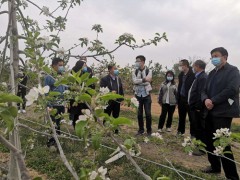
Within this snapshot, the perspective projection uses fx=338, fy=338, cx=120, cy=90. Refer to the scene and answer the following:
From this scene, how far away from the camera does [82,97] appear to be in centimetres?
133

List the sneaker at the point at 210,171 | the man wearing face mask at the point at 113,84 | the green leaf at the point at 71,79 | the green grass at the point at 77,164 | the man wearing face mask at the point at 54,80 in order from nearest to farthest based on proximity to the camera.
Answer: the green leaf at the point at 71,79 → the man wearing face mask at the point at 54,80 → the green grass at the point at 77,164 → the sneaker at the point at 210,171 → the man wearing face mask at the point at 113,84

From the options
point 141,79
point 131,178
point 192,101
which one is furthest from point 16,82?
point 141,79

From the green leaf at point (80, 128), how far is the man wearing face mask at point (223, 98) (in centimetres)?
315

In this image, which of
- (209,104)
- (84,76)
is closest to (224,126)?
(209,104)

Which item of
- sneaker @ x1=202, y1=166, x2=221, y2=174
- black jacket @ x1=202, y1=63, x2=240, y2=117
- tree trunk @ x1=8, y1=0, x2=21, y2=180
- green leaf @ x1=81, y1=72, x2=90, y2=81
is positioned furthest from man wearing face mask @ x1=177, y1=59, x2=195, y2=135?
green leaf @ x1=81, y1=72, x2=90, y2=81

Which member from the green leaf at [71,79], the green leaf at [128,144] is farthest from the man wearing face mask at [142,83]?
the green leaf at [71,79]

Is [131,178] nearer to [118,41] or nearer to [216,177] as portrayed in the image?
[216,177]

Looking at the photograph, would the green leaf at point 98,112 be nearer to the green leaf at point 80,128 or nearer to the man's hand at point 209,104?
the green leaf at point 80,128

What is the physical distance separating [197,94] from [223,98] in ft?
5.54

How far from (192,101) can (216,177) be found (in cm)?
161

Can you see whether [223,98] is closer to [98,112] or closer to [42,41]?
[42,41]

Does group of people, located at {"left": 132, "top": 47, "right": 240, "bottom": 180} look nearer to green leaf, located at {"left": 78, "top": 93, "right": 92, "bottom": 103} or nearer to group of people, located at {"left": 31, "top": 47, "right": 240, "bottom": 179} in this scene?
group of people, located at {"left": 31, "top": 47, "right": 240, "bottom": 179}

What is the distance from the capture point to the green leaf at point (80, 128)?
125cm

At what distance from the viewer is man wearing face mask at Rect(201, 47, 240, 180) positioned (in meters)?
4.09
